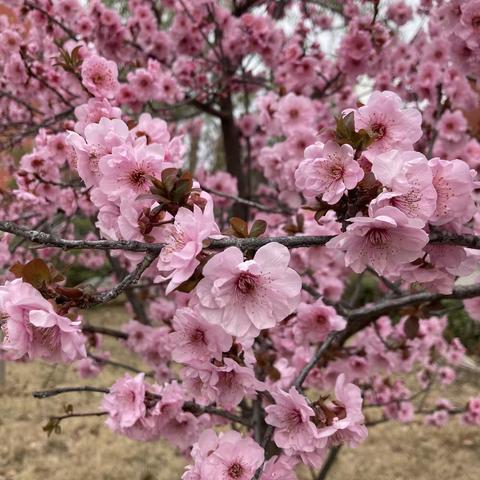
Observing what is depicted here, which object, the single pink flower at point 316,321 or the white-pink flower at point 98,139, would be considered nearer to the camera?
the white-pink flower at point 98,139

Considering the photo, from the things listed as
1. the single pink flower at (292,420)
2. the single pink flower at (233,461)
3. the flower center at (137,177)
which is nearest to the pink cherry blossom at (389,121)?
the flower center at (137,177)

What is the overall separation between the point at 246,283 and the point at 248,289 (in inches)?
0.5

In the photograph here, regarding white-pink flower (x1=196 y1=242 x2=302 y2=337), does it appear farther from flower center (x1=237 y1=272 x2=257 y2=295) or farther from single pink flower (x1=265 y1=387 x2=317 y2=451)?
single pink flower (x1=265 y1=387 x2=317 y2=451)

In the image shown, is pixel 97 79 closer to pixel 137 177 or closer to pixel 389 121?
pixel 137 177

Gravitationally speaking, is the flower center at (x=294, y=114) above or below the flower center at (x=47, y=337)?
below

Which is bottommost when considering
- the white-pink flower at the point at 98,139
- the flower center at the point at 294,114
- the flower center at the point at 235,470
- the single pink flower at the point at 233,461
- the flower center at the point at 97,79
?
the flower center at the point at 235,470

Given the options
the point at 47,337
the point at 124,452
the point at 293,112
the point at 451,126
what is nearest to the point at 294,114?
the point at 293,112

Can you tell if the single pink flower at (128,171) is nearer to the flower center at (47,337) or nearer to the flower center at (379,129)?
the flower center at (47,337)

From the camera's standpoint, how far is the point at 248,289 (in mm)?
859

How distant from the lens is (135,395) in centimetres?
149

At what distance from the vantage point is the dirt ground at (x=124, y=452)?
3846 mm

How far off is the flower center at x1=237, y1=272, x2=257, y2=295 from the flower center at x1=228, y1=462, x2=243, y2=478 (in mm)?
461

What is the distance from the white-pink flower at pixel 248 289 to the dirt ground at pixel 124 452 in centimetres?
315

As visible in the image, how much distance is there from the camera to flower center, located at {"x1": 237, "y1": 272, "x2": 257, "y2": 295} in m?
0.84
